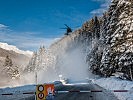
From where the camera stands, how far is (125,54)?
40.3m

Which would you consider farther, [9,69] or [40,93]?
[9,69]

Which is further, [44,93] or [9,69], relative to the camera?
[9,69]

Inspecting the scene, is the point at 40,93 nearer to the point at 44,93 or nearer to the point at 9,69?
the point at 44,93

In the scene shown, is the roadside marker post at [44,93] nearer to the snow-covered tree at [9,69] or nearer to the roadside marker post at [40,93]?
the roadside marker post at [40,93]

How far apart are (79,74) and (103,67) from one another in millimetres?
96393

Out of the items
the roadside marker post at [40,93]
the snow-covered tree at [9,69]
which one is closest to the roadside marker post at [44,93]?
the roadside marker post at [40,93]

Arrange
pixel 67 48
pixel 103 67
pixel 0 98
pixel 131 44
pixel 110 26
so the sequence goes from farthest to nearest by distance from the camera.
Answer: pixel 67 48, pixel 103 67, pixel 110 26, pixel 131 44, pixel 0 98

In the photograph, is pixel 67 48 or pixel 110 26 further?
pixel 67 48

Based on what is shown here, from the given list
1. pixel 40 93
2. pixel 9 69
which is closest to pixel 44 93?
pixel 40 93

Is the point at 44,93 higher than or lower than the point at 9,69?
lower

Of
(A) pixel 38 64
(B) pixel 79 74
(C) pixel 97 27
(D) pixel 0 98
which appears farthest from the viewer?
(B) pixel 79 74

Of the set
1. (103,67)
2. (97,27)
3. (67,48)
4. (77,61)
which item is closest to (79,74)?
(77,61)

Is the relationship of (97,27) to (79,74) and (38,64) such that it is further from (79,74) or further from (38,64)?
(79,74)

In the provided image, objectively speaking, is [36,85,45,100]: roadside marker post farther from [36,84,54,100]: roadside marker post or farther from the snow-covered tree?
the snow-covered tree
